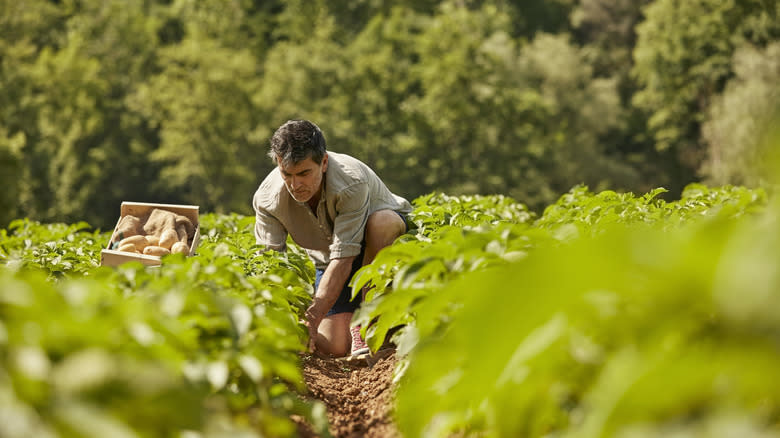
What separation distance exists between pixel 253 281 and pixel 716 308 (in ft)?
6.37

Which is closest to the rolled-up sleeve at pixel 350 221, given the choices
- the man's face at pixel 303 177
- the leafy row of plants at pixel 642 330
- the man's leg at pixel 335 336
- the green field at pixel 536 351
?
the man's face at pixel 303 177


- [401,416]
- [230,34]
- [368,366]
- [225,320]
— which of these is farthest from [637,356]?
[230,34]

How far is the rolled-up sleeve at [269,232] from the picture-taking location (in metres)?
4.95

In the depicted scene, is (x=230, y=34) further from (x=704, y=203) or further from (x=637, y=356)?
(x=637, y=356)

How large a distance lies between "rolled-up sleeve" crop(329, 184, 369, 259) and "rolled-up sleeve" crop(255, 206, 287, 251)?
0.34 metres

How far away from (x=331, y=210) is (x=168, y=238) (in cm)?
106

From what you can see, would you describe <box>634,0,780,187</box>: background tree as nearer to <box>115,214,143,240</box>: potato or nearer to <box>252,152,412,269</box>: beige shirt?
<box>252,152,412,269</box>: beige shirt

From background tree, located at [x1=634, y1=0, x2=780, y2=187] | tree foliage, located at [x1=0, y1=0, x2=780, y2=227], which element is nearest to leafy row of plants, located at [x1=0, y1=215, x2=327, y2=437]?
tree foliage, located at [x1=0, y1=0, x2=780, y2=227]

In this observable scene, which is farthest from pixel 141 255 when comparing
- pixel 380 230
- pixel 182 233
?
pixel 380 230

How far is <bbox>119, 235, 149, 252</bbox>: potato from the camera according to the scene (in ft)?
16.7

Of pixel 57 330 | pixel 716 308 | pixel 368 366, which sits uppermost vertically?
pixel 716 308

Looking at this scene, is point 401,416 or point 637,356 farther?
point 401,416

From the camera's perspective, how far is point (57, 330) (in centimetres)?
152

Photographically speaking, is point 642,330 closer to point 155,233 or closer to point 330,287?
point 330,287
